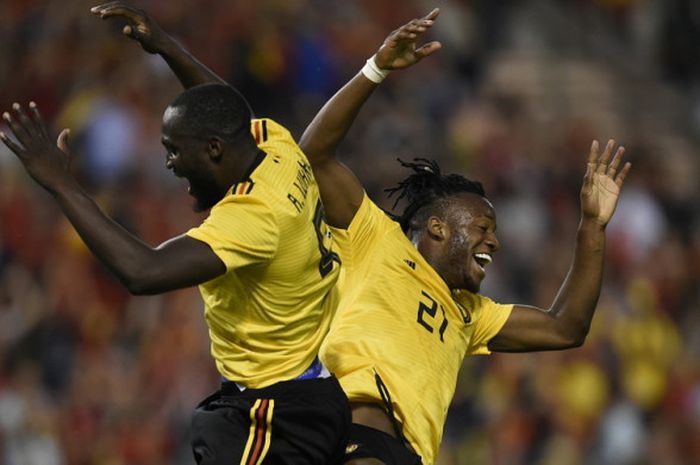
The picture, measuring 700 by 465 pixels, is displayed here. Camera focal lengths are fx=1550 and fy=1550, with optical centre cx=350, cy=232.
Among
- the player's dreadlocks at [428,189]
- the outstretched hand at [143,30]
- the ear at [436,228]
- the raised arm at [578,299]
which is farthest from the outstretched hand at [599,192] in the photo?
the outstretched hand at [143,30]

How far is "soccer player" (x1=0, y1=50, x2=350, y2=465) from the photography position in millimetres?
4457

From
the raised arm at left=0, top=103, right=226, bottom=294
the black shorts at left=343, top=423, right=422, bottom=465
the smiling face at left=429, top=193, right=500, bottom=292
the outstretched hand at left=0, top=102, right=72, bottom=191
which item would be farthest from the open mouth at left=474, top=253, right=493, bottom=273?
the outstretched hand at left=0, top=102, right=72, bottom=191

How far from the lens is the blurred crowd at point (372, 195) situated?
9.58m

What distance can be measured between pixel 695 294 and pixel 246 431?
25.0ft

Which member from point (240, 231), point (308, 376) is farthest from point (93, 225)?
point (308, 376)

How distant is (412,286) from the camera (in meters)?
6.04

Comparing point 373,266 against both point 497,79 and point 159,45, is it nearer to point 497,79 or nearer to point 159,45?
→ point 159,45

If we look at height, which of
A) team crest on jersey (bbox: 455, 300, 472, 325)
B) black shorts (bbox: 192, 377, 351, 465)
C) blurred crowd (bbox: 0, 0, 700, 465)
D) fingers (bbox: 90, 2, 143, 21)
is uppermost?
fingers (bbox: 90, 2, 143, 21)

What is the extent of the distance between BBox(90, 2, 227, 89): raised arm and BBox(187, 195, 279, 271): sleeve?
830 mm

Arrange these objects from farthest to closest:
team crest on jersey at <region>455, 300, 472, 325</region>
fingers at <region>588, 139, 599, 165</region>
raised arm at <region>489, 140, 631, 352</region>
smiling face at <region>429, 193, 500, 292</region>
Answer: raised arm at <region>489, 140, 631, 352</region>
fingers at <region>588, 139, 599, 165</region>
team crest on jersey at <region>455, 300, 472, 325</region>
smiling face at <region>429, 193, 500, 292</region>

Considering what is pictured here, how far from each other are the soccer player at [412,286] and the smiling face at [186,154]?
68 cm

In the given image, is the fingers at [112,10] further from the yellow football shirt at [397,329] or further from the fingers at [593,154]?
the fingers at [593,154]

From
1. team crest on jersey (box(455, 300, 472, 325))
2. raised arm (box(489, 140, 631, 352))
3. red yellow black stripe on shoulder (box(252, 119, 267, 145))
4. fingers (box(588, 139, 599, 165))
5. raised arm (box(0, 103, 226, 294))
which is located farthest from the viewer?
raised arm (box(489, 140, 631, 352))

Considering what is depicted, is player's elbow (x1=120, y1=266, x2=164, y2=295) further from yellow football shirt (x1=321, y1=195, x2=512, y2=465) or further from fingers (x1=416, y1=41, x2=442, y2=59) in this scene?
fingers (x1=416, y1=41, x2=442, y2=59)
